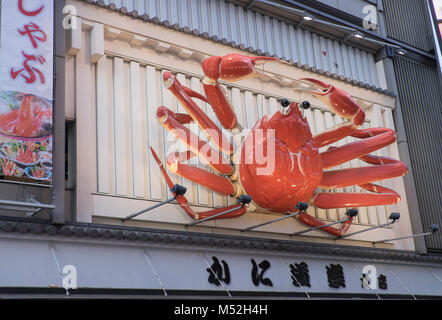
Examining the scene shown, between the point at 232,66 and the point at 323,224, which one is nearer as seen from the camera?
the point at 232,66

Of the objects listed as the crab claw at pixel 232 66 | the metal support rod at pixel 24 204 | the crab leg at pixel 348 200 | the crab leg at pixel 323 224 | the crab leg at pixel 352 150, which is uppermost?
the crab claw at pixel 232 66

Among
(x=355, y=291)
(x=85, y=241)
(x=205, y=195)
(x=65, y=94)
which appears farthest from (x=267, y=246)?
(x=65, y=94)

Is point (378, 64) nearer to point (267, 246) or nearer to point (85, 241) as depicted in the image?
point (267, 246)

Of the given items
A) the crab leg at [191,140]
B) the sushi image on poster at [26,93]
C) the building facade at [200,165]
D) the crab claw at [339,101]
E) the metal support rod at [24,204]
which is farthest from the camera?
the crab claw at [339,101]

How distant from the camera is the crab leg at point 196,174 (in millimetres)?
9430

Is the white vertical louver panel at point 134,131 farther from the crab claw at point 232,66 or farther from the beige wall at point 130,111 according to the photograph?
the crab claw at point 232,66

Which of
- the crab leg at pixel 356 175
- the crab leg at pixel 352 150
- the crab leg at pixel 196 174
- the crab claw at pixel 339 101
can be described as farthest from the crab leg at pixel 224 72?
the crab leg at pixel 356 175

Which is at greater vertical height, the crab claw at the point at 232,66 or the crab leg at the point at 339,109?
the crab claw at the point at 232,66

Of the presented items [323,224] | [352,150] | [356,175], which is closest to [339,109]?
[352,150]

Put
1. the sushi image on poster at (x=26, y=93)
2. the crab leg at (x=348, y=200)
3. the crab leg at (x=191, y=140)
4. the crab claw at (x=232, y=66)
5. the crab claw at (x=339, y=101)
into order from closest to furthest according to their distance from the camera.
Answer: the sushi image on poster at (x=26, y=93) → the crab claw at (x=232, y=66) → the crab leg at (x=191, y=140) → the crab claw at (x=339, y=101) → the crab leg at (x=348, y=200)

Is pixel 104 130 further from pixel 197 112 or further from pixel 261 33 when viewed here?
pixel 261 33

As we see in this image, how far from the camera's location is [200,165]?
10.2 meters

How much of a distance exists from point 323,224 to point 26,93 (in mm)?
5322

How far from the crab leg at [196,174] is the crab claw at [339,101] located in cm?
195
